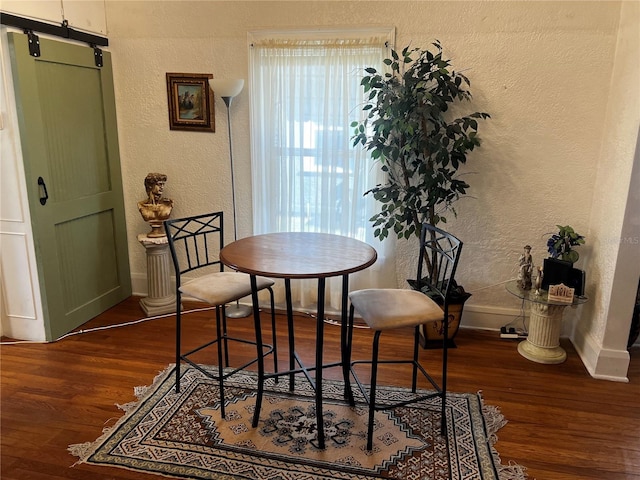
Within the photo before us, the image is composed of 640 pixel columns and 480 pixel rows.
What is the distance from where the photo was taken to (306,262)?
7.35 ft

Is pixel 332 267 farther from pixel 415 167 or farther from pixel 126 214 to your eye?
pixel 126 214

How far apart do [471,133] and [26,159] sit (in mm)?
2775

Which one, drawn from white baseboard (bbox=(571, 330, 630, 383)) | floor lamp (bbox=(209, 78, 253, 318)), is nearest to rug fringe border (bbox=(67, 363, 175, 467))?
floor lamp (bbox=(209, 78, 253, 318))

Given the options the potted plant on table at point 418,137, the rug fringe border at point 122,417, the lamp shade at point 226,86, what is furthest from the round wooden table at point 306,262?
the lamp shade at point 226,86

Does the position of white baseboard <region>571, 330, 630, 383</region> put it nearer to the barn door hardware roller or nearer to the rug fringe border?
the rug fringe border

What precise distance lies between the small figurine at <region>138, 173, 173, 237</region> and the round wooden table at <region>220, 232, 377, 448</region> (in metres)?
1.44

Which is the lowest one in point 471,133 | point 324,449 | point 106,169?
point 324,449

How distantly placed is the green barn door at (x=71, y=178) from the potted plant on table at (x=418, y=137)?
196cm

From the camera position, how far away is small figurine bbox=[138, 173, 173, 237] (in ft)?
12.3

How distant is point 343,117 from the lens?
349cm

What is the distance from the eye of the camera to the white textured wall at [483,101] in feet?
10.3

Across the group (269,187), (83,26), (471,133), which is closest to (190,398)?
(269,187)

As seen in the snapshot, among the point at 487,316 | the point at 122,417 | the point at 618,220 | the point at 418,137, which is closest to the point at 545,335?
the point at 487,316

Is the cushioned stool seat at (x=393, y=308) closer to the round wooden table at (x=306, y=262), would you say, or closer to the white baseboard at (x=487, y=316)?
the round wooden table at (x=306, y=262)
